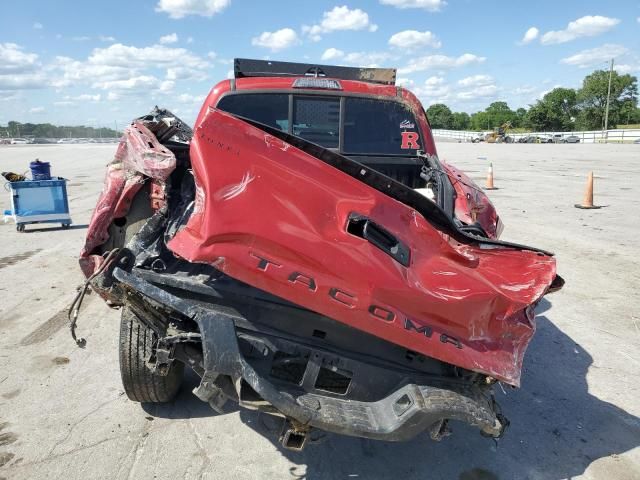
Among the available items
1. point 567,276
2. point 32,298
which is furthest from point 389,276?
point 567,276

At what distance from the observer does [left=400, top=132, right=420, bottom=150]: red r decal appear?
14.8 ft

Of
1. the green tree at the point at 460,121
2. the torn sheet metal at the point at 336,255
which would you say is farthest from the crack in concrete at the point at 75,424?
the green tree at the point at 460,121

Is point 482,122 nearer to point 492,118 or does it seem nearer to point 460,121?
point 492,118

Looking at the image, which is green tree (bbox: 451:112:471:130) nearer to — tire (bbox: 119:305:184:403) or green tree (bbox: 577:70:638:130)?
green tree (bbox: 577:70:638:130)

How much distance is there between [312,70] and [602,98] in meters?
95.0

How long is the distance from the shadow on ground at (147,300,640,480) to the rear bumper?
0.30 metres

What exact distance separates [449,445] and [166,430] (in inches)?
69.7

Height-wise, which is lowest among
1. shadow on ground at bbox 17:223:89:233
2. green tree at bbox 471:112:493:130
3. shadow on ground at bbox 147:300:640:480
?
shadow on ground at bbox 147:300:640:480

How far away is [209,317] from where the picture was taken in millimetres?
2441

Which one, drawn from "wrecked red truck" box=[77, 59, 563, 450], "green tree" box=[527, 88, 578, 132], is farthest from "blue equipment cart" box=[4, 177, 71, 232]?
"green tree" box=[527, 88, 578, 132]

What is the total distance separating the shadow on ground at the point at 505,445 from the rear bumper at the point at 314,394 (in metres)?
0.30

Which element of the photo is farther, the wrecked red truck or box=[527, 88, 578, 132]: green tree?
box=[527, 88, 578, 132]: green tree

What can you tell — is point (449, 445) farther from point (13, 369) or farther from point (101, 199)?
point (13, 369)

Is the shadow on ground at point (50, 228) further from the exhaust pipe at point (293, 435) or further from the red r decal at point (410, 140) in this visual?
the exhaust pipe at point (293, 435)
